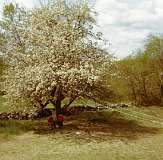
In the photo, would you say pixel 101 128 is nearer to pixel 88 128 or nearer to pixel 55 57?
pixel 88 128

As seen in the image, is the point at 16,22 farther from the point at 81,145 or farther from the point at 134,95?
the point at 134,95

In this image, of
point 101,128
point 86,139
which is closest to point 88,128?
point 101,128

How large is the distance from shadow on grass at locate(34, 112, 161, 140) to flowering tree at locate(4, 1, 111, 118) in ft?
7.07

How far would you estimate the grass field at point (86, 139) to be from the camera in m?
20.7

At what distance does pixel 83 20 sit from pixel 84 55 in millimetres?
2818

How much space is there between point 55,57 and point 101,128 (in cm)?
593

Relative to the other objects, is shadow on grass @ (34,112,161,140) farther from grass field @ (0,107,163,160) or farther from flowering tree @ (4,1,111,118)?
flowering tree @ (4,1,111,118)

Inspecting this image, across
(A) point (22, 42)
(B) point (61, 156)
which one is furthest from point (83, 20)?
(B) point (61, 156)

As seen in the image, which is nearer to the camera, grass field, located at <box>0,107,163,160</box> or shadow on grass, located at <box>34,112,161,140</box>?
grass field, located at <box>0,107,163,160</box>

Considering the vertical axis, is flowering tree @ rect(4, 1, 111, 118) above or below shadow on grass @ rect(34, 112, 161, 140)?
above

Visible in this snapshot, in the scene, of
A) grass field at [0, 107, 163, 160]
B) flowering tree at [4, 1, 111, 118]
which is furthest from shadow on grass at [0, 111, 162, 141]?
flowering tree at [4, 1, 111, 118]

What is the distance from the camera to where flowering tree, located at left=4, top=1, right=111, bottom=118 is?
1075 inches

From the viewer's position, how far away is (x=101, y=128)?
1141 inches

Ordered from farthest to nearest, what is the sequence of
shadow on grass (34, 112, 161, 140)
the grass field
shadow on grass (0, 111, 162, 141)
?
1. shadow on grass (34, 112, 161, 140)
2. shadow on grass (0, 111, 162, 141)
3. the grass field
